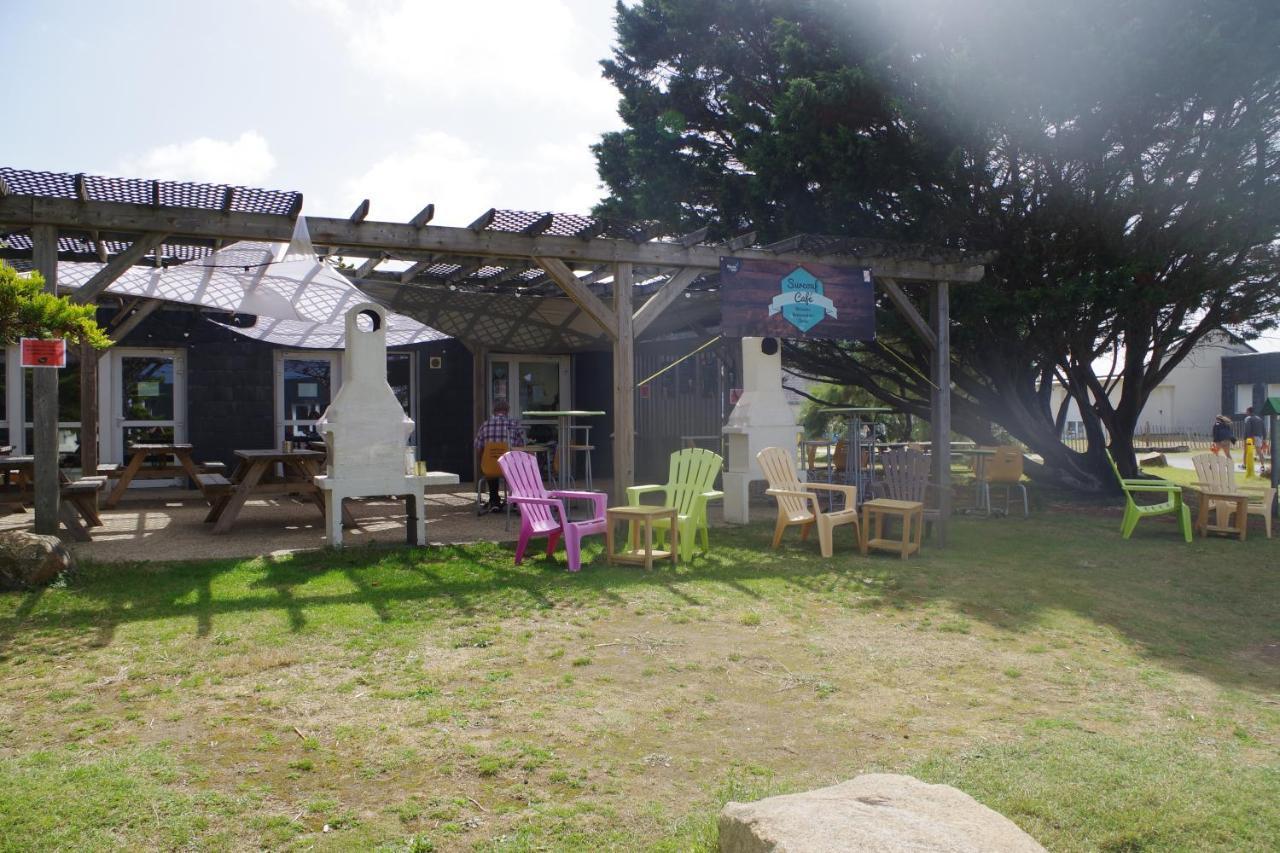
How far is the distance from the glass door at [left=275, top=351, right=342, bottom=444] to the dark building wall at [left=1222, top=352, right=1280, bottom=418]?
26.7 m

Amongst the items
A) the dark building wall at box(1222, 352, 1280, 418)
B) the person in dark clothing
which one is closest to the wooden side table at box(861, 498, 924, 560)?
the person in dark clothing

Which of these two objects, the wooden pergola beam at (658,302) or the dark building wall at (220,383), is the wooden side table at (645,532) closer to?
the wooden pergola beam at (658,302)

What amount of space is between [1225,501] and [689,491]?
506 cm

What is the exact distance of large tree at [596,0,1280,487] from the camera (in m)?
9.55

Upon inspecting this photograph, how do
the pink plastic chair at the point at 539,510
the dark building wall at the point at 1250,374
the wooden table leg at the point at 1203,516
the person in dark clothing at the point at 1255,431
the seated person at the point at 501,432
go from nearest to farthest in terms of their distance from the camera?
the pink plastic chair at the point at 539,510
the wooden table leg at the point at 1203,516
the seated person at the point at 501,432
the person in dark clothing at the point at 1255,431
the dark building wall at the point at 1250,374

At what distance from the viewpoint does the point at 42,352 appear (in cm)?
560

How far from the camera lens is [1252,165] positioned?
391 inches

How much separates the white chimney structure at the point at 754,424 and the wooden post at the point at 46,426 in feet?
17.5

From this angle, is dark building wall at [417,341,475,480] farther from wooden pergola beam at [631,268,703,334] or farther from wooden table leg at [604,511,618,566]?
wooden table leg at [604,511,618,566]

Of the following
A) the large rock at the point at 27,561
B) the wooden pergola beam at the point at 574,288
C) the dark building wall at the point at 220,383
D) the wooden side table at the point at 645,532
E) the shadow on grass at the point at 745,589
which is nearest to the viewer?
the shadow on grass at the point at 745,589

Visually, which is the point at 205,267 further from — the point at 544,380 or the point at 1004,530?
the point at 1004,530

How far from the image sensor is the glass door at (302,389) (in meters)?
12.1

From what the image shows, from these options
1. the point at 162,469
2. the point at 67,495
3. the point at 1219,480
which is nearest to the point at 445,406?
the point at 162,469

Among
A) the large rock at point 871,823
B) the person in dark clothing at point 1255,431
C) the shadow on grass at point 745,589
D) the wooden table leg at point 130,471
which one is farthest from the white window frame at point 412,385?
the person in dark clothing at point 1255,431
